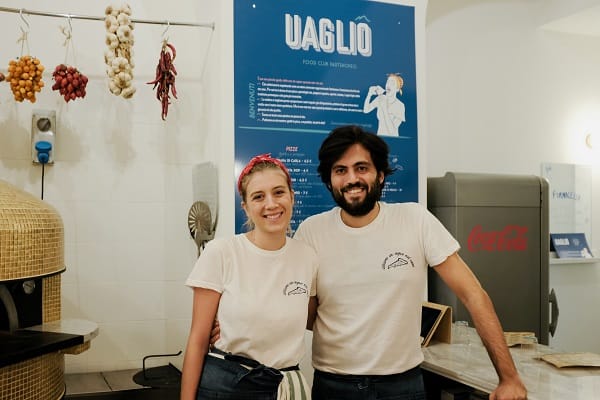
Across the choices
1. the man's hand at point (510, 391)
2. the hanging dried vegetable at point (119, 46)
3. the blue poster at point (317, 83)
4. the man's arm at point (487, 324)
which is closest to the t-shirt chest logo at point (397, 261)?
the man's arm at point (487, 324)

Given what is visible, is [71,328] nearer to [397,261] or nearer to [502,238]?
[397,261]

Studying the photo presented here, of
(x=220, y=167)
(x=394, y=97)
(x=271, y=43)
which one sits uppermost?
(x=271, y=43)

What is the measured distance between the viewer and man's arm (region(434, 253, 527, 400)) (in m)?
1.72

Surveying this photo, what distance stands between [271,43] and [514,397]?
5.54ft

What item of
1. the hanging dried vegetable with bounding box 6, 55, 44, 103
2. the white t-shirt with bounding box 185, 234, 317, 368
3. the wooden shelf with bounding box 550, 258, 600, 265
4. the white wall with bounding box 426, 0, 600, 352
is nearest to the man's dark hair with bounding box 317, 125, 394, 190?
the white t-shirt with bounding box 185, 234, 317, 368

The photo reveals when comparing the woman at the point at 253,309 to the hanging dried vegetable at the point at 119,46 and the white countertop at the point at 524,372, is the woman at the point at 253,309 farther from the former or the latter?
the hanging dried vegetable at the point at 119,46

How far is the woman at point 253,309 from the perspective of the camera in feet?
5.27

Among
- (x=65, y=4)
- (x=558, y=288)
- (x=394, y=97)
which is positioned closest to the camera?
(x=394, y=97)

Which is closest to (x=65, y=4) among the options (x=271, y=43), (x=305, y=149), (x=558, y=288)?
(x=271, y=43)

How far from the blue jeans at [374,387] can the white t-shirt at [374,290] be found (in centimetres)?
2

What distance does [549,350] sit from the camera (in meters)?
2.25

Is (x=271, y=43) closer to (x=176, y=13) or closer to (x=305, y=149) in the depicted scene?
(x=305, y=149)

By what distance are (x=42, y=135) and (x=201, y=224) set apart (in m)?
1.03

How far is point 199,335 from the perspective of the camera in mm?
1650
